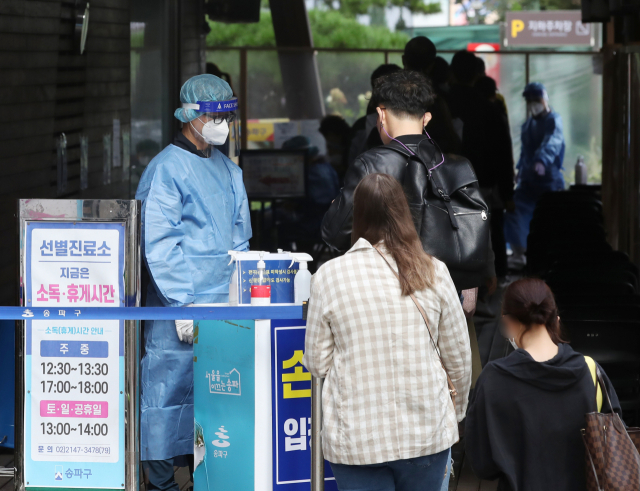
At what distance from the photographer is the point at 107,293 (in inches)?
136

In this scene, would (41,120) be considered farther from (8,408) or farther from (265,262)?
(265,262)

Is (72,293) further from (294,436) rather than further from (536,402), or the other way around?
(536,402)

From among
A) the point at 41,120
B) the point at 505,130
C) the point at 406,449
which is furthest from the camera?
the point at 505,130

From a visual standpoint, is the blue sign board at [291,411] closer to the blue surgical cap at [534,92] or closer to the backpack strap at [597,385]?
the backpack strap at [597,385]

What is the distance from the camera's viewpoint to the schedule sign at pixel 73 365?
11.3 feet

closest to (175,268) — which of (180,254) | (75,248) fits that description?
(180,254)

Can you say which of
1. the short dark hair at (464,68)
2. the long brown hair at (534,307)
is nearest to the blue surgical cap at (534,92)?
the short dark hair at (464,68)

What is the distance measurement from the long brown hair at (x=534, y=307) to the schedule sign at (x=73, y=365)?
1.57 metres

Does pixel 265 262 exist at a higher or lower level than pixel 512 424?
higher

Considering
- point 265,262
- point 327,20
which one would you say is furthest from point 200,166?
point 327,20

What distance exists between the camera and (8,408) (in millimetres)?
4328

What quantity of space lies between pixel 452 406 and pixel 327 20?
9583 mm

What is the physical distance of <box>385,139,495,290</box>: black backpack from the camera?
3213mm

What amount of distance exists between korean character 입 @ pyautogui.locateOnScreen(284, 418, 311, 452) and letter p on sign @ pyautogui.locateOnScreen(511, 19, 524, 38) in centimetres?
1058
